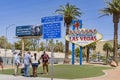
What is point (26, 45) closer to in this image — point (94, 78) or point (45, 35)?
point (94, 78)

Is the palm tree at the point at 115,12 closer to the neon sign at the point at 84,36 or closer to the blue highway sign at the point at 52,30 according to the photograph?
the neon sign at the point at 84,36

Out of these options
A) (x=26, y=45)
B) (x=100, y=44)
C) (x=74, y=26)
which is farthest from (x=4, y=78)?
(x=100, y=44)

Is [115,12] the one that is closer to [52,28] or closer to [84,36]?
[84,36]

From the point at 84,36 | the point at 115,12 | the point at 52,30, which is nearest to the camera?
the point at 52,30

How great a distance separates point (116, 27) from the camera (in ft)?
162

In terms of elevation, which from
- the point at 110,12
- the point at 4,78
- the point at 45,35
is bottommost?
the point at 4,78

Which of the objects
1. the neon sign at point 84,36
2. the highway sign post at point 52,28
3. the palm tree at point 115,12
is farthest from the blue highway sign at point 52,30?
the palm tree at point 115,12

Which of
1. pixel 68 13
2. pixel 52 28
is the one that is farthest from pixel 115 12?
pixel 52 28

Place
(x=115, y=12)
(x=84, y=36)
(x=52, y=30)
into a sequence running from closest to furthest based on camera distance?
(x=52, y=30) < (x=84, y=36) < (x=115, y=12)

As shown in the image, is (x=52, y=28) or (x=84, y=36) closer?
(x=52, y=28)

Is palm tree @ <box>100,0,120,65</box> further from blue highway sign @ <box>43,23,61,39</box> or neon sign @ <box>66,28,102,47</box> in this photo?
blue highway sign @ <box>43,23,61,39</box>

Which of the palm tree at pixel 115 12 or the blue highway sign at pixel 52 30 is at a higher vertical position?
the palm tree at pixel 115 12

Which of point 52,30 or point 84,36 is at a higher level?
point 84,36

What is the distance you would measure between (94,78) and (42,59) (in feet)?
14.6
